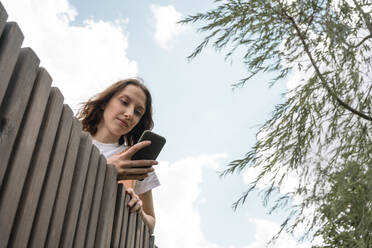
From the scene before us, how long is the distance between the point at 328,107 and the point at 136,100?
1.36 metres

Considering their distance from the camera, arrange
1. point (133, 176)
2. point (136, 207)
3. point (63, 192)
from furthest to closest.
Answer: point (136, 207) < point (133, 176) < point (63, 192)

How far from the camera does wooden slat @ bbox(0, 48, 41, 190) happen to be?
2.25ft

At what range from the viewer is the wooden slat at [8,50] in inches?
26.5

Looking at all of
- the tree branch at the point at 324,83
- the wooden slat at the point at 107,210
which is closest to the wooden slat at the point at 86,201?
the wooden slat at the point at 107,210

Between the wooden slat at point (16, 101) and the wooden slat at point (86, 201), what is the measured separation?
374 mm

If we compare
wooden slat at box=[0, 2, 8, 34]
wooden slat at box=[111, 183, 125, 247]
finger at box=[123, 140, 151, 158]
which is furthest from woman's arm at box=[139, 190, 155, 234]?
wooden slat at box=[0, 2, 8, 34]

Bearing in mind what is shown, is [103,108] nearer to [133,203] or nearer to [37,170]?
[133,203]

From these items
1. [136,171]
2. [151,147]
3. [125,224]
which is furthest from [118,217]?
[151,147]

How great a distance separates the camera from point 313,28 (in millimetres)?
2295

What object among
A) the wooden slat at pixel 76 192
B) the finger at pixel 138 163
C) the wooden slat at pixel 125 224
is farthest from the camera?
the wooden slat at pixel 125 224

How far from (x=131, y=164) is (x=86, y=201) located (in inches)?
10.5

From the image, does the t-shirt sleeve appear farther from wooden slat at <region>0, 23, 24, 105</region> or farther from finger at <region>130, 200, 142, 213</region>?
wooden slat at <region>0, 23, 24, 105</region>

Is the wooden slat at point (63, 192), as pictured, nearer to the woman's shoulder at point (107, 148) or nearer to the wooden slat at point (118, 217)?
the wooden slat at point (118, 217)

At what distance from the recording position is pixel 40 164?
2.66 ft
